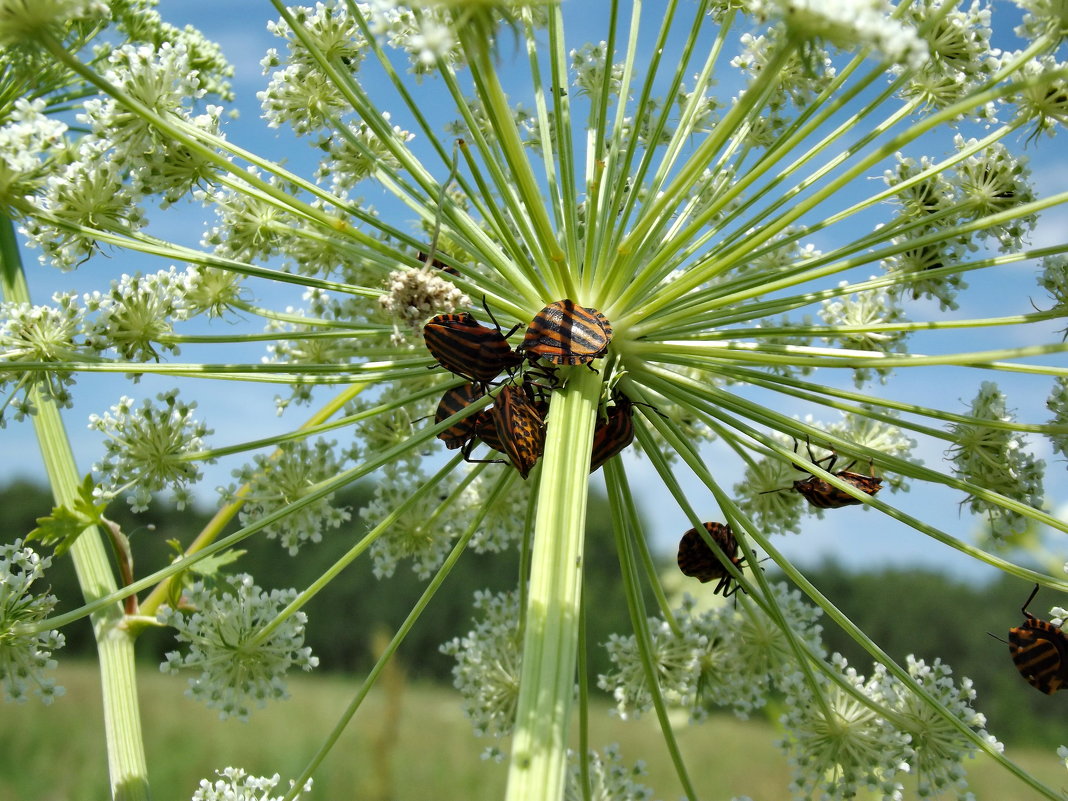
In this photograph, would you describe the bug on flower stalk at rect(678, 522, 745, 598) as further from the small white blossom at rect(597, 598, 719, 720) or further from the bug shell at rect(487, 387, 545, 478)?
the bug shell at rect(487, 387, 545, 478)

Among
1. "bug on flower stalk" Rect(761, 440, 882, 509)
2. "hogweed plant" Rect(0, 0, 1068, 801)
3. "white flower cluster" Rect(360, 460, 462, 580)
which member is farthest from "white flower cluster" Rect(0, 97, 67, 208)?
"bug on flower stalk" Rect(761, 440, 882, 509)

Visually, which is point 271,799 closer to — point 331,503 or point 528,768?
point 331,503

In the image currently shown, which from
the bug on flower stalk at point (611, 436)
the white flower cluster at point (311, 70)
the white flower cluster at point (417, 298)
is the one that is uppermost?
the white flower cluster at point (311, 70)

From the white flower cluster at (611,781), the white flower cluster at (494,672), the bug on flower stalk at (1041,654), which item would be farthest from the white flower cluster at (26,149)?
the bug on flower stalk at (1041,654)

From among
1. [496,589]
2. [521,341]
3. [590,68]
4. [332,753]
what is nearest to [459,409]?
[521,341]

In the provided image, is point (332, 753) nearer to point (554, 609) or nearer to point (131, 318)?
point (131, 318)

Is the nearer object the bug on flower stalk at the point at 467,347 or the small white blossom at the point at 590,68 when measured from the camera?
the bug on flower stalk at the point at 467,347

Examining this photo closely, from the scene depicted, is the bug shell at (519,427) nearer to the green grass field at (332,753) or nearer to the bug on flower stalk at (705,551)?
the bug on flower stalk at (705,551)
